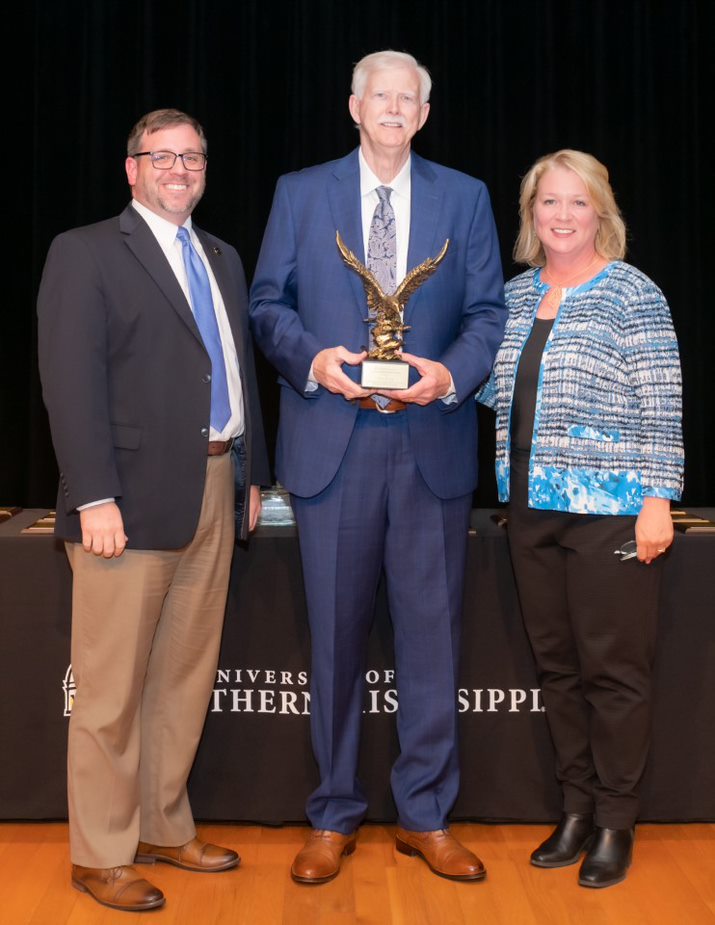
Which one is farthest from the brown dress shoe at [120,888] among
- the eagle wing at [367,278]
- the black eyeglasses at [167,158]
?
the black eyeglasses at [167,158]

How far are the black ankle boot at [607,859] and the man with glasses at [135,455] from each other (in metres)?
1.03

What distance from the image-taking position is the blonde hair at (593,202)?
264 centimetres

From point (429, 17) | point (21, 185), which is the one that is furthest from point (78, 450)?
point (429, 17)

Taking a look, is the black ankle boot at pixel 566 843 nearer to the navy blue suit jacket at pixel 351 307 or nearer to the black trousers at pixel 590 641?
the black trousers at pixel 590 641

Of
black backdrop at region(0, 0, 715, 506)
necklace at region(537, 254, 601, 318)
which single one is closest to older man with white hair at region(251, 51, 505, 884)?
necklace at region(537, 254, 601, 318)

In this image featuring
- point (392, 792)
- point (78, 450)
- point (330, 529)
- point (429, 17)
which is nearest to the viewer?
point (78, 450)

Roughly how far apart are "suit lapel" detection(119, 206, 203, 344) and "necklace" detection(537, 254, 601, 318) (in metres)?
0.84

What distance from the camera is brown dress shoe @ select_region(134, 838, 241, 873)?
8.95ft

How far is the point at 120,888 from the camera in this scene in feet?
8.34

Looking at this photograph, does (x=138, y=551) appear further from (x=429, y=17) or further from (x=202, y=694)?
(x=429, y=17)

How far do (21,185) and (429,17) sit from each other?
6.37 feet

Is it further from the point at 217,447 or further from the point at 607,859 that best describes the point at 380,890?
the point at 217,447

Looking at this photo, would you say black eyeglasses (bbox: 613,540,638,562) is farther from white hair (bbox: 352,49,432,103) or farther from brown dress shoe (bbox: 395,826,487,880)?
white hair (bbox: 352,49,432,103)

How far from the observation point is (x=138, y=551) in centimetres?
249
